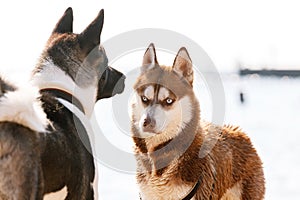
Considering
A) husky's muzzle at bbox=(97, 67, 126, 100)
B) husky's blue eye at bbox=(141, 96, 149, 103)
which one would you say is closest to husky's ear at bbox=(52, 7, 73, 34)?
husky's muzzle at bbox=(97, 67, 126, 100)

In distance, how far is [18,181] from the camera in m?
4.07

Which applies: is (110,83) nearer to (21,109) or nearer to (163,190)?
(163,190)

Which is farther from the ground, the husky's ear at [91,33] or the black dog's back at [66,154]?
the husky's ear at [91,33]

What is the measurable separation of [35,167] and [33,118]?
287 millimetres

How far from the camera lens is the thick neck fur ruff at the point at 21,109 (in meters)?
4.07

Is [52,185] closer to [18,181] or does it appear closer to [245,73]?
[18,181]

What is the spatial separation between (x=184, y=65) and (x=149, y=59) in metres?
0.29

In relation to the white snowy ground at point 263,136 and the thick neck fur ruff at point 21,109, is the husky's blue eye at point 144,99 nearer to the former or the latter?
the white snowy ground at point 263,136

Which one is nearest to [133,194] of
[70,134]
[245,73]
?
[70,134]

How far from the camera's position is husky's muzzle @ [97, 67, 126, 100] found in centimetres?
566

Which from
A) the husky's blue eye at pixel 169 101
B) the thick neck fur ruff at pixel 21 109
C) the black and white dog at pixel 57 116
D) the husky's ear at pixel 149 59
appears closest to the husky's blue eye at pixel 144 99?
the husky's blue eye at pixel 169 101

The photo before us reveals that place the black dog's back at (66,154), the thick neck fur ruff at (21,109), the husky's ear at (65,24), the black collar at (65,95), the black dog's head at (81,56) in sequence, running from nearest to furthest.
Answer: the thick neck fur ruff at (21,109) → the black dog's back at (66,154) → the black collar at (65,95) → the black dog's head at (81,56) → the husky's ear at (65,24)

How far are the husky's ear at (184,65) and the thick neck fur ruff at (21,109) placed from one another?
1562 millimetres

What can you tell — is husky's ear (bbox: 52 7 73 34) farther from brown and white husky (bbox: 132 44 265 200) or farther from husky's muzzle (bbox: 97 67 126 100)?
brown and white husky (bbox: 132 44 265 200)
